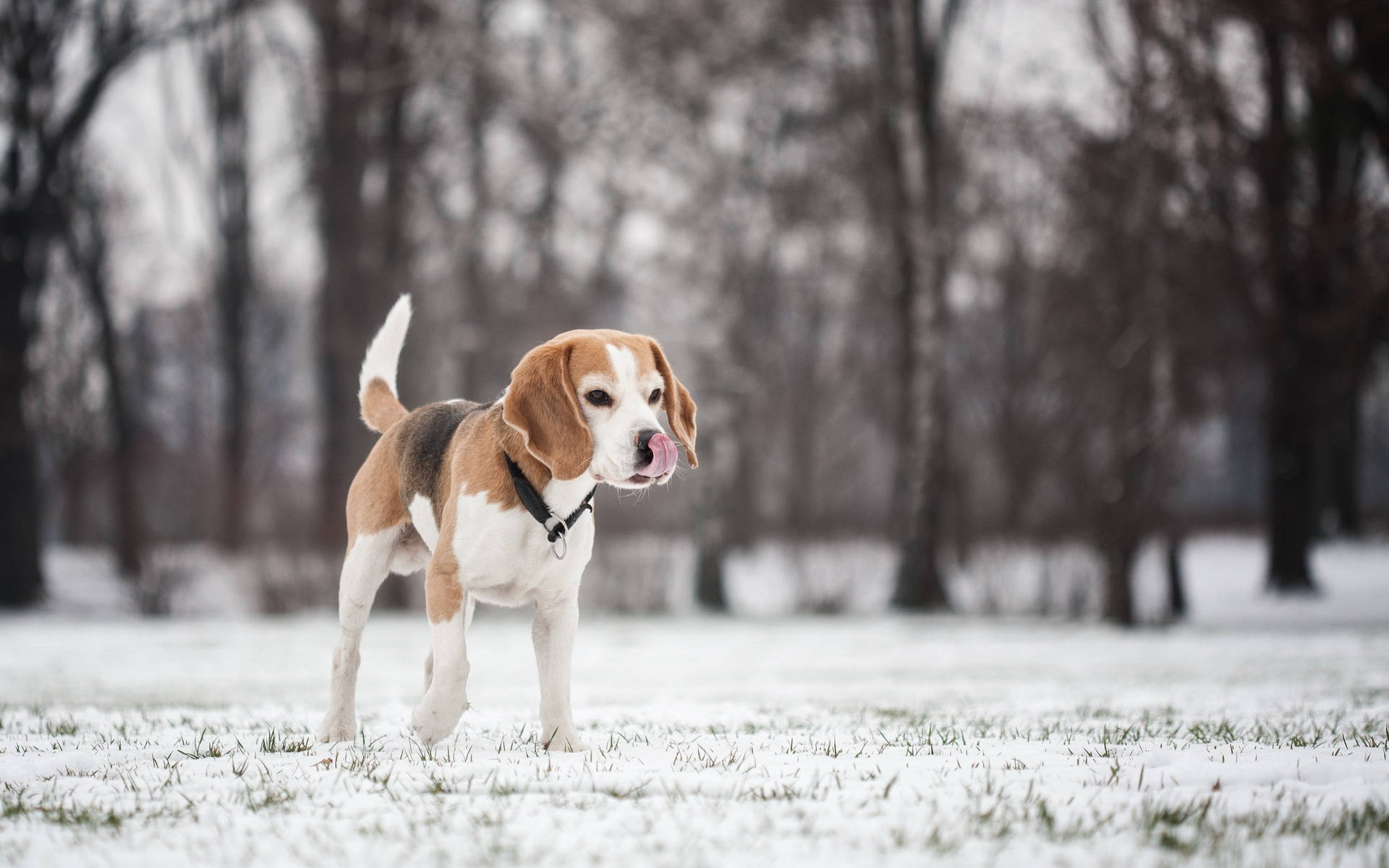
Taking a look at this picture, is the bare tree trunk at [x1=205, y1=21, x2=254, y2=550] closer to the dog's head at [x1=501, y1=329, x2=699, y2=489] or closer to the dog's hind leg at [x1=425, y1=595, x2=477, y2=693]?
the dog's hind leg at [x1=425, y1=595, x2=477, y2=693]

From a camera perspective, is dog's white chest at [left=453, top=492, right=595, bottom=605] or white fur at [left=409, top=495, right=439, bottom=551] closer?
dog's white chest at [left=453, top=492, right=595, bottom=605]

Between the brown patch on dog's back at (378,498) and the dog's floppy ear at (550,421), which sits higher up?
the dog's floppy ear at (550,421)

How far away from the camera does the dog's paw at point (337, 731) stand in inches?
178

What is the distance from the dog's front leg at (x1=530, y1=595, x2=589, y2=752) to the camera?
420cm

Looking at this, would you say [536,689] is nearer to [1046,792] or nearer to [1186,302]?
[1046,792]

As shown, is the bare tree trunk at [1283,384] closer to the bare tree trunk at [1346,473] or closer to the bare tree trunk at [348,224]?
the bare tree trunk at [1346,473]

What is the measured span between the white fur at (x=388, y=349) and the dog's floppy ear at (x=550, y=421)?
4.70 feet

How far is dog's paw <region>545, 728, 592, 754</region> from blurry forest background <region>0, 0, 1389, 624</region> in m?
10.4

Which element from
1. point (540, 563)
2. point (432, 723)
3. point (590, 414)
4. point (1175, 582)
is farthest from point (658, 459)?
point (1175, 582)

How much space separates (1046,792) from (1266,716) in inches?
122

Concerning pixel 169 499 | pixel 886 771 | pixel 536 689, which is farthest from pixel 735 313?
pixel 886 771

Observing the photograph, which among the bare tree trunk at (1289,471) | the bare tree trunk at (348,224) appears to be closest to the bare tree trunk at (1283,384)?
the bare tree trunk at (1289,471)

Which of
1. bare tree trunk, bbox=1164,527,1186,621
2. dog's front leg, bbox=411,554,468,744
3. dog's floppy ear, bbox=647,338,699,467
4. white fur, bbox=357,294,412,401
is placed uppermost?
white fur, bbox=357,294,412,401

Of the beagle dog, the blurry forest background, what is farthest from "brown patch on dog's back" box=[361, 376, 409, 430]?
the blurry forest background
